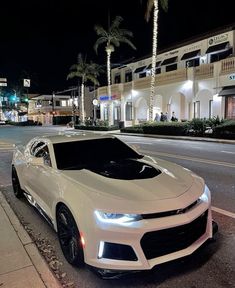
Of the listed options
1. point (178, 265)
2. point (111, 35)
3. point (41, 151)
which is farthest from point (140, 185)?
point (111, 35)

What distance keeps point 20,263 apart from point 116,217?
4.73ft

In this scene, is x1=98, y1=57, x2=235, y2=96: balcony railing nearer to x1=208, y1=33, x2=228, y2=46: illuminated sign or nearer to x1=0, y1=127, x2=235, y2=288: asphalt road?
x1=208, y1=33, x2=228, y2=46: illuminated sign

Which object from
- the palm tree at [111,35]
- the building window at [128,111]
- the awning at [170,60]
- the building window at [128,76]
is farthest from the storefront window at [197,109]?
the building window at [128,76]

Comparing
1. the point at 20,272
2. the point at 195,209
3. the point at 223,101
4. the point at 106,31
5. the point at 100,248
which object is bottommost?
the point at 20,272

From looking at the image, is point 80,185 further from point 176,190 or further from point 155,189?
point 176,190

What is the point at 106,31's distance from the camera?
40.8m

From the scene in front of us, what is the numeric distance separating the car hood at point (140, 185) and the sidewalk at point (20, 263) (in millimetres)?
1033

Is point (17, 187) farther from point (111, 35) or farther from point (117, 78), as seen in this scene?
point (117, 78)

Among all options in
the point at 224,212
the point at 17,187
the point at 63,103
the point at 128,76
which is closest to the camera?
the point at 224,212

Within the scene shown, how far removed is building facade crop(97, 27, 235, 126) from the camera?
1113 inches

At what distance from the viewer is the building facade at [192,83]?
28281mm

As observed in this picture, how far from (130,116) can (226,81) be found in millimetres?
18831

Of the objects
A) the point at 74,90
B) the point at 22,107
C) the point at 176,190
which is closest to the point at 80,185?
the point at 176,190

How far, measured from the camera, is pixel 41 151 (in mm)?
5660
